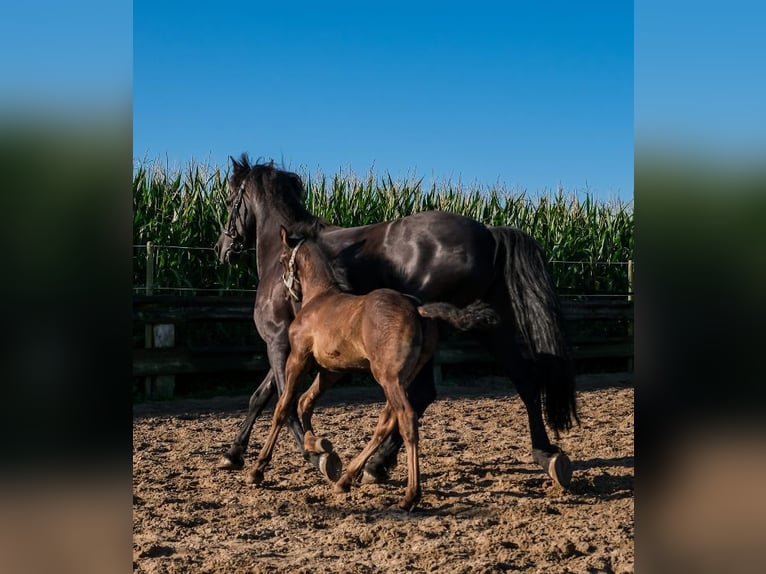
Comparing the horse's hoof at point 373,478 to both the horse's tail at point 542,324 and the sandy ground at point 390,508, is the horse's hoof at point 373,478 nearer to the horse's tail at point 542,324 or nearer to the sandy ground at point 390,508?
the sandy ground at point 390,508

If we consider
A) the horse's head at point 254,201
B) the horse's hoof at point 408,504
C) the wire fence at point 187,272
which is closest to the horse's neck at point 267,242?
the horse's head at point 254,201

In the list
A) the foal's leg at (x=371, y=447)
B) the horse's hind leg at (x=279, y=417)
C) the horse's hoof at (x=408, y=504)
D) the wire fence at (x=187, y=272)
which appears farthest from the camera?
the wire fence at (x=187, y=272)

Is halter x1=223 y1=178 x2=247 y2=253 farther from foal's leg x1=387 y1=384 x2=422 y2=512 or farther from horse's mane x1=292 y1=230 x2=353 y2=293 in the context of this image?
foal's leg x1=387 y1=384 x2=422 y2=512

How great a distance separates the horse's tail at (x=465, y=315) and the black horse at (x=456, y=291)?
3.25 ft

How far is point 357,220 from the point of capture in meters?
12.1

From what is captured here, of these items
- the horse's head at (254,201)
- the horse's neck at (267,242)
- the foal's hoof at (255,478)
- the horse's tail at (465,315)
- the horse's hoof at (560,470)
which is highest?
the horse's head at (254,201)

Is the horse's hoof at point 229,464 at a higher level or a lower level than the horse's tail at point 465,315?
lower

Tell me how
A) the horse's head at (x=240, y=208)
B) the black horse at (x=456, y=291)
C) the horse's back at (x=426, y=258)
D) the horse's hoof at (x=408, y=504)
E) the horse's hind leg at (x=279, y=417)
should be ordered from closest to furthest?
1. the horse's hoof at (x=408, y=504)
2. the horse's hind leg at (x=279, y=417)
3. the black horse at (x=456, y=291)
4. the horse's back at (x=426, y=258)
5. the horse's head at (x=240, y=208)

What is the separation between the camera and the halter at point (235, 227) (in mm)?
6269

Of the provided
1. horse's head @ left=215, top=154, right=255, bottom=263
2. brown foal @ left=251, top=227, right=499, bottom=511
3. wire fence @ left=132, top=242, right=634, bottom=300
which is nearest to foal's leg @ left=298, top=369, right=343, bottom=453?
brown foal @ left=251, top=227, right=499, bottom=511

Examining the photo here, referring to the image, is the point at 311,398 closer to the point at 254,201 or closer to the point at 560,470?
the point at 560,470

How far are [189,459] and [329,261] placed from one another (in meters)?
1.88
